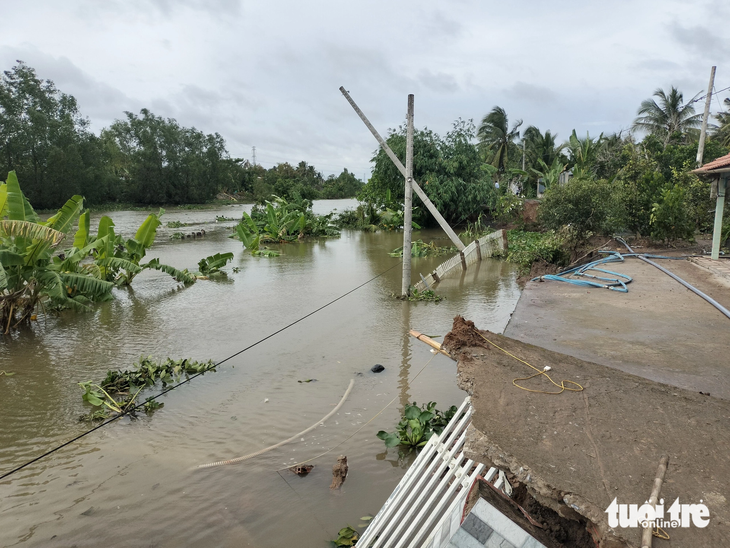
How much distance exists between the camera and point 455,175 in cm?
2269

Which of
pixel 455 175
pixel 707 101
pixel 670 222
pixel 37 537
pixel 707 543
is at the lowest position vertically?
pixel 37 537

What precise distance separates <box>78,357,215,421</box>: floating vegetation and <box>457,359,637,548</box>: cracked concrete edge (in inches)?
151

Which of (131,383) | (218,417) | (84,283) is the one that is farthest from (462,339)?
(84,283)

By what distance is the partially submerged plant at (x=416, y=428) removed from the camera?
427 cm

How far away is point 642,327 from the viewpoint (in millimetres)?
5863

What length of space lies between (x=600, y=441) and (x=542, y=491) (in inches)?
25.8

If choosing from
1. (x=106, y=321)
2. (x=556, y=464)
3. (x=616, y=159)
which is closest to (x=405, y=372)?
(x=556, y=464)

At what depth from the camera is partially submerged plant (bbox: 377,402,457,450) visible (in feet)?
14.0

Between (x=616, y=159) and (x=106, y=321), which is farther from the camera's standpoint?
(x=616, y=159)

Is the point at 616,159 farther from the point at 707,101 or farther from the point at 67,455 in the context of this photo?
the point at 67,455

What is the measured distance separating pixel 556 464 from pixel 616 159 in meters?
26.5

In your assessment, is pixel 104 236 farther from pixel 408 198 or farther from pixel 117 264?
pixel 408 198

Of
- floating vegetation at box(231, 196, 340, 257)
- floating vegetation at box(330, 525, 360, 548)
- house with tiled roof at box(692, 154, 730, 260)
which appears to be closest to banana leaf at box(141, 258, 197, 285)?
floating vegetation at box(231, 196, 340, 257)

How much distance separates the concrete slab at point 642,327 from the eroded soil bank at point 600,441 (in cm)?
94
